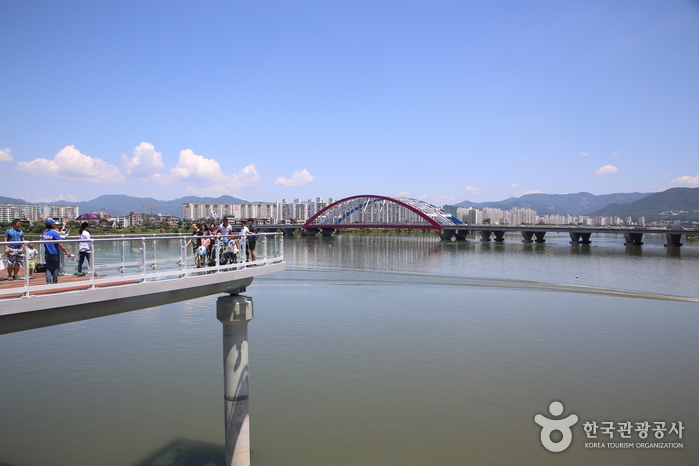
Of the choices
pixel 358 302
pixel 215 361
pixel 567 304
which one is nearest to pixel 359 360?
pixel 215 361

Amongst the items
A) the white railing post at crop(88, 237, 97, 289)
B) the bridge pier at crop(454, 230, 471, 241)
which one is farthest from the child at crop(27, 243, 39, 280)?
the bridge pier at crop(454, 230, 471, 241)

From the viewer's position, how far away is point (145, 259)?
8945 millimetres

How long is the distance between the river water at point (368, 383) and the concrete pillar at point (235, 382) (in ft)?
3.17

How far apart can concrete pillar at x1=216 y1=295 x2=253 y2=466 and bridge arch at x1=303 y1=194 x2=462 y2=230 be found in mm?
105905

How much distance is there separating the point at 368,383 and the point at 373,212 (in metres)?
114

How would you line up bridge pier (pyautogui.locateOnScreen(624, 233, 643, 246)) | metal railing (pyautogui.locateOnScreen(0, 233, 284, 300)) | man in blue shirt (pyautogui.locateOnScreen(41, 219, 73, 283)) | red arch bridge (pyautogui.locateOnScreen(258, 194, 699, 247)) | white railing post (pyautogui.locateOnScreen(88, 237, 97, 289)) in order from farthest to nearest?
red arch bridge (pyautogui.locateOnScreen(258, 194, 699, 247)) → bridge pier (pyautogui.locateOnScreen(624, 233, 643, 246)) → man in blue shirt (pyautogui.locateOnScreen(41, 219, 73, 283)) → metal railing (pyautogui.locateOnScreen(0, 233, 284, 300)) → white railing post (pyautogui.locateOnScreen(88, 237, 97, 289))

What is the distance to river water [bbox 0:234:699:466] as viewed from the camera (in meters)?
10.7

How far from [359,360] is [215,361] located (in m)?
5.43

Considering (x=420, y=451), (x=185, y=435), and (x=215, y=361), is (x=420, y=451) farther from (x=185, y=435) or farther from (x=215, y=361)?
(x=215, y=361)

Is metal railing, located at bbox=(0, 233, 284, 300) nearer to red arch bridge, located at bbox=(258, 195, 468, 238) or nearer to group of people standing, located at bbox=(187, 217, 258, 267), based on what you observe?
group of people standing, located at bbox=(187, 217, 258, 267)

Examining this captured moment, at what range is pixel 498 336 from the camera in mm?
20422

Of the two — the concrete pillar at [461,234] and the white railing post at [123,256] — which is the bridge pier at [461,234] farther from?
the white railing post at [123,256]
